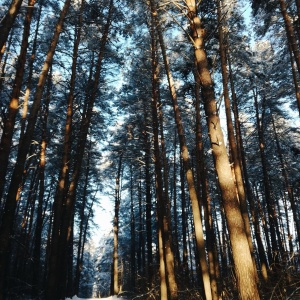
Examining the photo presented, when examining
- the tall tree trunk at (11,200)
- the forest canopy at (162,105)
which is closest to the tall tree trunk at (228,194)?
the forest canopy at (162,105)

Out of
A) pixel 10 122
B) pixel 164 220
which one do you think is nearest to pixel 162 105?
pixel 164 220

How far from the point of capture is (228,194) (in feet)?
15.5

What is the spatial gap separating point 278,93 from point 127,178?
1447 centimetres

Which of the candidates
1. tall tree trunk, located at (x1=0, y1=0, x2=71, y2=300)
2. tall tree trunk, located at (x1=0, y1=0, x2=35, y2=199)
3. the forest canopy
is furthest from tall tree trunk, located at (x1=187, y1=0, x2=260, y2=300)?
tall tree trunk, located at (x1=0, y1=0, x2=71, y2=300)

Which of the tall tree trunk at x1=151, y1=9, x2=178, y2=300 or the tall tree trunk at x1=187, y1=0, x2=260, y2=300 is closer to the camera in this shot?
the tall tree trunk at x1=187, y1=0, x2=260, y2=300

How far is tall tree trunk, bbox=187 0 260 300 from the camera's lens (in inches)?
165

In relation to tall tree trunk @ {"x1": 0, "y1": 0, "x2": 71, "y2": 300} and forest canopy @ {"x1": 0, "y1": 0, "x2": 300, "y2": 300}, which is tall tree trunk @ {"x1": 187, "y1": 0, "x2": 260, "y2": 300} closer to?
forest canopy @ {"x1": 0, "y1": 0, "x2": 300, "y2": 300}

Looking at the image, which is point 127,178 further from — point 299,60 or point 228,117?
point 299,60

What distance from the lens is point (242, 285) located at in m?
4.16

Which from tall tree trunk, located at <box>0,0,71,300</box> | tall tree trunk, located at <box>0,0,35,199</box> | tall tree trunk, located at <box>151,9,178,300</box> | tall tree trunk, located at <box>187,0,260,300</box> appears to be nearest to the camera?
tall tree trunk, located at <box>187,0,260,300</box>

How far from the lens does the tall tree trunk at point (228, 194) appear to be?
4.19 m

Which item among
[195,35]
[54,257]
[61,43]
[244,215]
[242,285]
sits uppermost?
[61,43]

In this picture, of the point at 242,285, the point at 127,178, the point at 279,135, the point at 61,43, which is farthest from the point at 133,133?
the point at 242,285

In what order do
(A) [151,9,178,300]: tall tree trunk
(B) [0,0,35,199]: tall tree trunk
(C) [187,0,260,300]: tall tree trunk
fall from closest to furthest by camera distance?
(C) [187,0,260,300]: tall tree trunk, (B) [0,0,35,199]: tall tree trunk, (A) [151,9,178,300]: tall tree trunk
